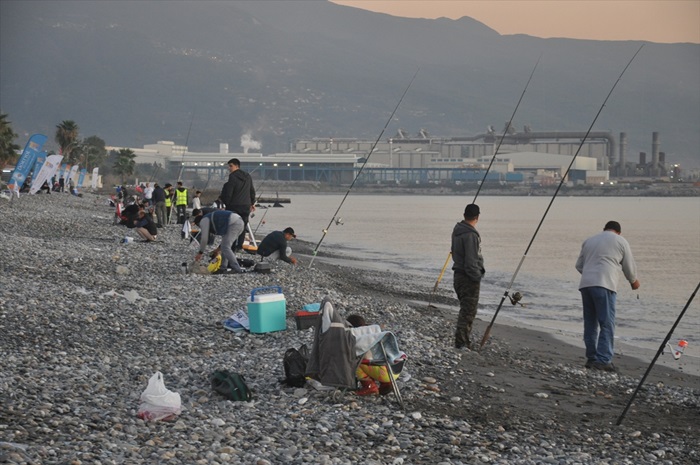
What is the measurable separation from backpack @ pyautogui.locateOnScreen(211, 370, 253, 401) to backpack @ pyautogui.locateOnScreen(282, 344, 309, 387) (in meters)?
0.35

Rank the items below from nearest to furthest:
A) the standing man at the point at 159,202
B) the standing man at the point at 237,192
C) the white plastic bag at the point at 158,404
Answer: the white plastic bag at the point at 158,404, the standing man at the point at 237,192, the standing man at the point at 159,202

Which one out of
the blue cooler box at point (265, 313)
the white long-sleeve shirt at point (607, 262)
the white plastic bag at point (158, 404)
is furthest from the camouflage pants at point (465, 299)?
the white plastic bag at point (158, 404)

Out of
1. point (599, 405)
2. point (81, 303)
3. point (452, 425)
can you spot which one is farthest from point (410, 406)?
point (81, 303)

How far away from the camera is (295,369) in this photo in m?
7.20

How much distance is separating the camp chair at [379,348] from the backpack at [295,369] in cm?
49

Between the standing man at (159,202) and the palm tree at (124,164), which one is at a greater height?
the palm tree at (124,164)

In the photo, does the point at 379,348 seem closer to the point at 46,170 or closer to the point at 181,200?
the point at 181,200

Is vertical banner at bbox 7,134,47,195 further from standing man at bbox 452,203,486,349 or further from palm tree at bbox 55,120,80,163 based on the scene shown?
palm tree at bbox 55,120,80,163

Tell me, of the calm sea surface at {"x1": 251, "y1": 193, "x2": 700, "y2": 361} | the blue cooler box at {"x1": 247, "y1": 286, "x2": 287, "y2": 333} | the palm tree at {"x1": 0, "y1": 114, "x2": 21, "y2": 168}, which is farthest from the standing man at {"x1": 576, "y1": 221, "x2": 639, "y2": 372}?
the palm tree at {"x1": 0, "y1": 114, "x2": 21, "y2": 168}

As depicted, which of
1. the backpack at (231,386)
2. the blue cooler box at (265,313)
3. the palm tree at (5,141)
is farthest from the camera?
the palm tree at (5,141)

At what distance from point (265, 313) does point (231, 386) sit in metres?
2.41

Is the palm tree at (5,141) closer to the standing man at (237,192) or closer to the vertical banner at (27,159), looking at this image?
the vertical banner at (27,159)

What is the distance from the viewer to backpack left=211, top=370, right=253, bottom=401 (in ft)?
22.3

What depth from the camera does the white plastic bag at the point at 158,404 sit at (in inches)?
241
